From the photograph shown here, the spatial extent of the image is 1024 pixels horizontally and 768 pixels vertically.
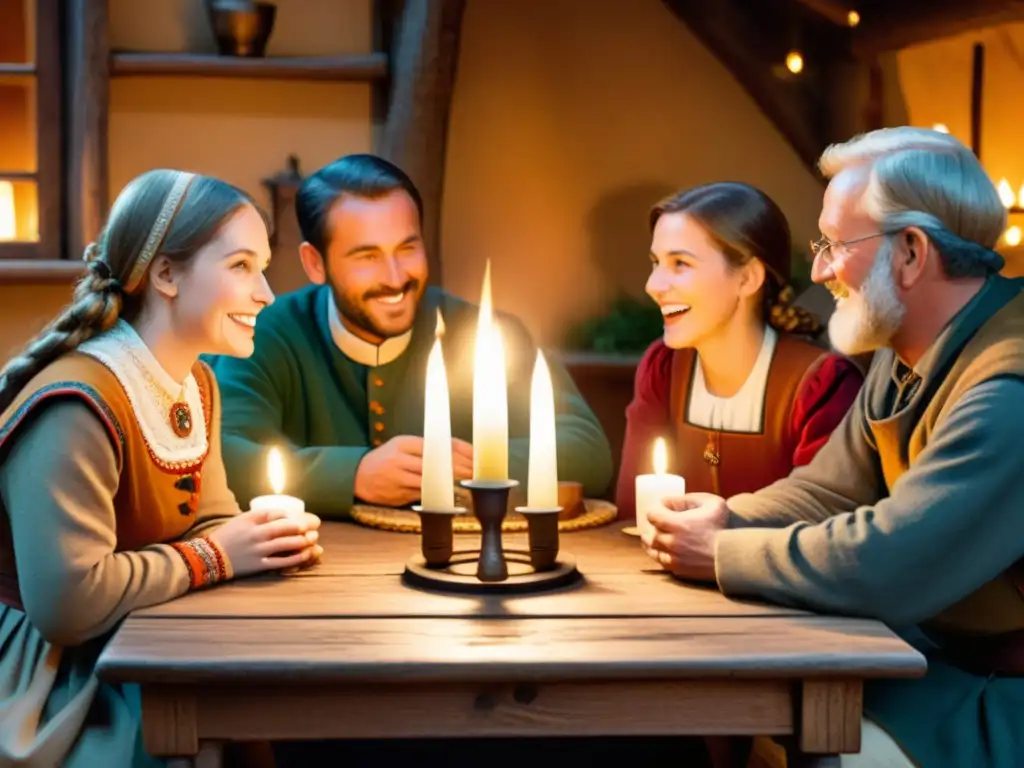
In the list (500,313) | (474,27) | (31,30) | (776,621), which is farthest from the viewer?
(474,27)

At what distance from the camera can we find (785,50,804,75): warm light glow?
4266mm

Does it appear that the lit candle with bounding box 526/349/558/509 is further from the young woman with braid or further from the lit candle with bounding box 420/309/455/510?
the young woman with braid

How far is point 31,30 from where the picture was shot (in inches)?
155

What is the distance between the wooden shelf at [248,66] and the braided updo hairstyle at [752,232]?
59.0 inches

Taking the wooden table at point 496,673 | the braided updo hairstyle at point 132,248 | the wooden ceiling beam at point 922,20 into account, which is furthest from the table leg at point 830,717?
the wooden ceiling beam at point 922,20

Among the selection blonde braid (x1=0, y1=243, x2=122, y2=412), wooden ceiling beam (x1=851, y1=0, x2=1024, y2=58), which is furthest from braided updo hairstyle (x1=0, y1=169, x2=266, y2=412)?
wooden ceiling beam (x1=851, y1=0, x2=1024, y2=58)

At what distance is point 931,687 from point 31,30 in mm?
3100

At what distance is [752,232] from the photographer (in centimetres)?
262

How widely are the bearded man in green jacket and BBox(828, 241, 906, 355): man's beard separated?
834mm

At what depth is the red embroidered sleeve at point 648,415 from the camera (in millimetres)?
2783

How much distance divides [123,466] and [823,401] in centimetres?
125

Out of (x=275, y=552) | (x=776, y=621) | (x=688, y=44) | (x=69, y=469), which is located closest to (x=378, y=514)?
(x=275, y=552)

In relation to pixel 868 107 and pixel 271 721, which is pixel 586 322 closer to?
pixel 868 107

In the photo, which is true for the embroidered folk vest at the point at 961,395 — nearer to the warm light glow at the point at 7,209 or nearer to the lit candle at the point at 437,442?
the lit candle at the point at 437,442
